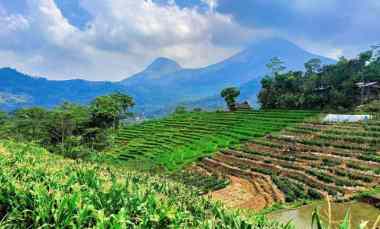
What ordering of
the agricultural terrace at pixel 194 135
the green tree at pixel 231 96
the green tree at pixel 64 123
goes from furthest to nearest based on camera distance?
the green tree at pixel 231 96 → the agricultural terrace at pixel 194 135 → the green tree at pixel 64 123

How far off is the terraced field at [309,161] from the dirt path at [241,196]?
0.36 meters

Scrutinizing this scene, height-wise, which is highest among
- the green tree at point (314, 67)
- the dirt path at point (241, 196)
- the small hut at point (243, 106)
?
the green tree at point (314, 67)

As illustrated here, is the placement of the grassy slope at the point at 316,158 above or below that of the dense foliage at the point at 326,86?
below

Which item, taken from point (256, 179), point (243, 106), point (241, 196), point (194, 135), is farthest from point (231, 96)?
point (241, 196)

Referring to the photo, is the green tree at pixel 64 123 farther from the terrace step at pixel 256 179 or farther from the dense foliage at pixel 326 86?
the dense foliage at pixel 326 86

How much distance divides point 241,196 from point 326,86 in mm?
33445

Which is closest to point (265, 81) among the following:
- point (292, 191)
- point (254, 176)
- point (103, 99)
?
point (103, 99)

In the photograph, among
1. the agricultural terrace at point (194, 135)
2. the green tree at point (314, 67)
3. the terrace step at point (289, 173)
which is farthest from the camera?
the green tree at point (314, 67)

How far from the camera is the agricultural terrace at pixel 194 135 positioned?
1347 inches

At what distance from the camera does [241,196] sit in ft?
62.8

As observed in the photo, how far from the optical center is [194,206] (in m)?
6.34

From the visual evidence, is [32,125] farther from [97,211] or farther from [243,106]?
[243,106]

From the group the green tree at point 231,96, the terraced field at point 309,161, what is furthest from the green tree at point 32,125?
the green tree at point 231,96

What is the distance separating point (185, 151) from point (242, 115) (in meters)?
16.1
